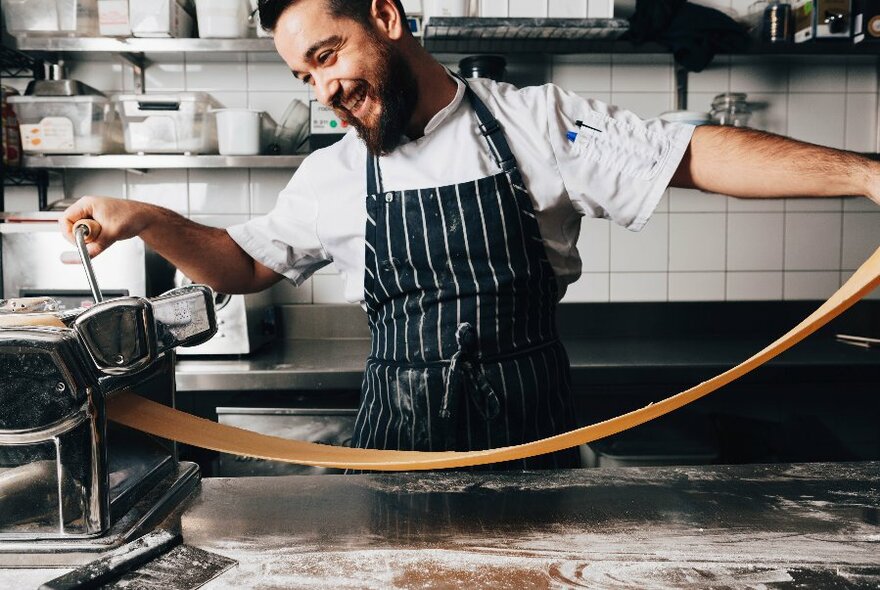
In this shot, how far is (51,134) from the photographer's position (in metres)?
2.27

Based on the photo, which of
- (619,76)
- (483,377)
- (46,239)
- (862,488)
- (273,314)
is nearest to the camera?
(862,488)

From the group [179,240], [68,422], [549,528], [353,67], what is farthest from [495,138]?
[68,422]

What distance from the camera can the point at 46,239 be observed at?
217 centimetres

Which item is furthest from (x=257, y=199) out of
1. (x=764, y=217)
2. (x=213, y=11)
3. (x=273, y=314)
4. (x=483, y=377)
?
(x=764, y=217)

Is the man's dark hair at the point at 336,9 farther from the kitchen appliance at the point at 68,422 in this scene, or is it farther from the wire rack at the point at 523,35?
the wire rack at the point at 523,35

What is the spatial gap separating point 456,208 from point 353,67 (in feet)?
1.07

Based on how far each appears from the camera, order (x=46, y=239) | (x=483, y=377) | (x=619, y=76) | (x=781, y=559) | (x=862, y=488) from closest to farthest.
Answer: (x=781, y=559) < (x=862, y=488) < (x=483, y=377) < (x=46, y=239) < (x=619, y=76)

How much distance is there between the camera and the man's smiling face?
1.29 meters

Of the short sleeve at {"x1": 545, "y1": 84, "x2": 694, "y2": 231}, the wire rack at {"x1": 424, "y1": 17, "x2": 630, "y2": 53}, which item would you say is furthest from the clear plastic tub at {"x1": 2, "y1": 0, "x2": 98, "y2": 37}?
the short sleeve at {"x1": 545, "y1": 84, "x2": 694, "y2": 231}

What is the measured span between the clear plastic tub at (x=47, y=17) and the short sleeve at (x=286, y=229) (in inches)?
49.0

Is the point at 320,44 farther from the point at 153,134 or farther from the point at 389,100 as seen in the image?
the point at 153,134

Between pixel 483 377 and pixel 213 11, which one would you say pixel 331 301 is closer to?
pixel 213 11

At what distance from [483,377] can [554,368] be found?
0.17m

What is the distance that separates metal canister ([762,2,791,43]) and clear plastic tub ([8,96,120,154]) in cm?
223
